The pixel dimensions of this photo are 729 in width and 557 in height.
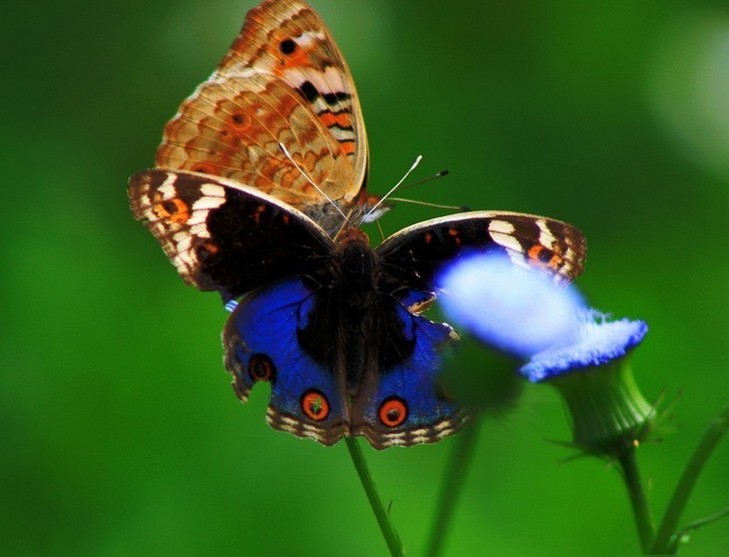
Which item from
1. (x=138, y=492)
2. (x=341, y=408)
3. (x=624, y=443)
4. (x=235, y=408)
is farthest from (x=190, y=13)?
(x=624, y=443)

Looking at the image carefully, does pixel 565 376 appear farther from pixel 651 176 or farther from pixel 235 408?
pixel 651 176

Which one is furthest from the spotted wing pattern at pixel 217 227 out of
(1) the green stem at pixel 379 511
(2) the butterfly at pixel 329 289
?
(1) the green stem at pixel 379 511

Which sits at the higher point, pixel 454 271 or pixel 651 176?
pixel 454 271

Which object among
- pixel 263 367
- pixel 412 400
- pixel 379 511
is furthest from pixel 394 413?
pixel 379 511

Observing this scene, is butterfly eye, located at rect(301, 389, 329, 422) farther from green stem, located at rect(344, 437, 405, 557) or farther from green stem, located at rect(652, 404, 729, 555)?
green stem, located at rect(652, 404, 729, 555)

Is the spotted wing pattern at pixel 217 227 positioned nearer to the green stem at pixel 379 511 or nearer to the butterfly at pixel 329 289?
the butterfly at pixel 329 289

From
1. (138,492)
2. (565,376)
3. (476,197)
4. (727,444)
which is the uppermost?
(565,376)

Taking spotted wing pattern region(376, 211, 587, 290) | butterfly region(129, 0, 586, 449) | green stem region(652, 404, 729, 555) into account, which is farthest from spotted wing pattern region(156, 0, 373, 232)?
green stem region(652, 404, 729, 555)
